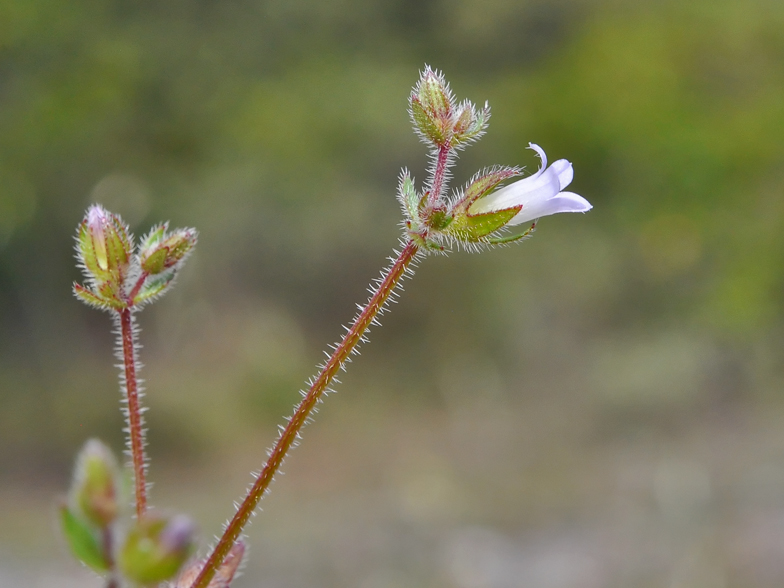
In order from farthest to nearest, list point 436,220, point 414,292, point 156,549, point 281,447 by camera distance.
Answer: point 414,292 → point 436,220 → point 281,447 → point 156,549

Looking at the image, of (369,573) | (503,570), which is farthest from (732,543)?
(369,573)

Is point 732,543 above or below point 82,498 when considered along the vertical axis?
above

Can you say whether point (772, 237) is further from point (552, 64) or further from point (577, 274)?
point (552, 64)

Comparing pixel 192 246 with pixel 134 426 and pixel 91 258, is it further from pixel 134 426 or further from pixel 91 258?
pixel 134 426

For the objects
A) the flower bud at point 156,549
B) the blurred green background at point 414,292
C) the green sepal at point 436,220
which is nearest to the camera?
the flower bud at point 156,549

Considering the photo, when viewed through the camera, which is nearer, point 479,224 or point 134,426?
point 134,426

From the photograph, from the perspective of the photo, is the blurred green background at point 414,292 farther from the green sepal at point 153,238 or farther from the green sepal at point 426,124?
the green sepal at point 426,124

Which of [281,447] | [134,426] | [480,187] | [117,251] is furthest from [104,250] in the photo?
[480,187]

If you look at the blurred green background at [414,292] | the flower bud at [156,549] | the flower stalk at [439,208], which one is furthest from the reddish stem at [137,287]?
the blurred green background at [414,292]
